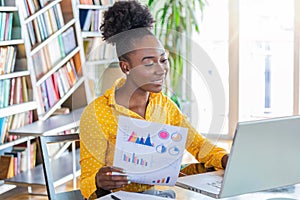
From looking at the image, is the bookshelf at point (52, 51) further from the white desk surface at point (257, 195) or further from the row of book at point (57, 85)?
the white desk surface at point (257, 195)

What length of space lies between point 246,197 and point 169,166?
249mm

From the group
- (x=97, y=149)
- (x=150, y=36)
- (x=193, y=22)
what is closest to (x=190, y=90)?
(x=150, y=36)

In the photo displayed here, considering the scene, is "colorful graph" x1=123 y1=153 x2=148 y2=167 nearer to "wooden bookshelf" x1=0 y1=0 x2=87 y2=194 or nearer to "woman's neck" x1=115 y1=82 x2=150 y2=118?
"woman's neck" x1=115 y1=82 x2=150 y2=118

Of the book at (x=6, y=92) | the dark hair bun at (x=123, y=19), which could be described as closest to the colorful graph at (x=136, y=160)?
the dark hair bun at (x=123, y=19)

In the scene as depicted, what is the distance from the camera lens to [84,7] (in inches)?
157

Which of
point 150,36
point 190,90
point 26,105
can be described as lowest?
point 26,105

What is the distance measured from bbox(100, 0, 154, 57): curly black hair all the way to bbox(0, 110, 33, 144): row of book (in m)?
1.86

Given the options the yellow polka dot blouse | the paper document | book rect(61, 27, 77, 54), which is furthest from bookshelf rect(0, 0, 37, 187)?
the paper document

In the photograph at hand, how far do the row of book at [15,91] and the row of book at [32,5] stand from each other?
44 centimetres

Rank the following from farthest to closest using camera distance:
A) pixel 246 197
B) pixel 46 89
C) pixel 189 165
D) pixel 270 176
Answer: pixel 46 89
pixel 189 165
pixel 246 197
pixel 270 176

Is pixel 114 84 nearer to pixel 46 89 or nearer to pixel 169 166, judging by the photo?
pixel 169 166

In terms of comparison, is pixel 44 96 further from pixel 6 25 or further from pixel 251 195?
pixel 251 195

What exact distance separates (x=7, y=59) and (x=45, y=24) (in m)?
0.47

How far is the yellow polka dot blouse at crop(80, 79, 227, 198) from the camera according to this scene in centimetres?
155
